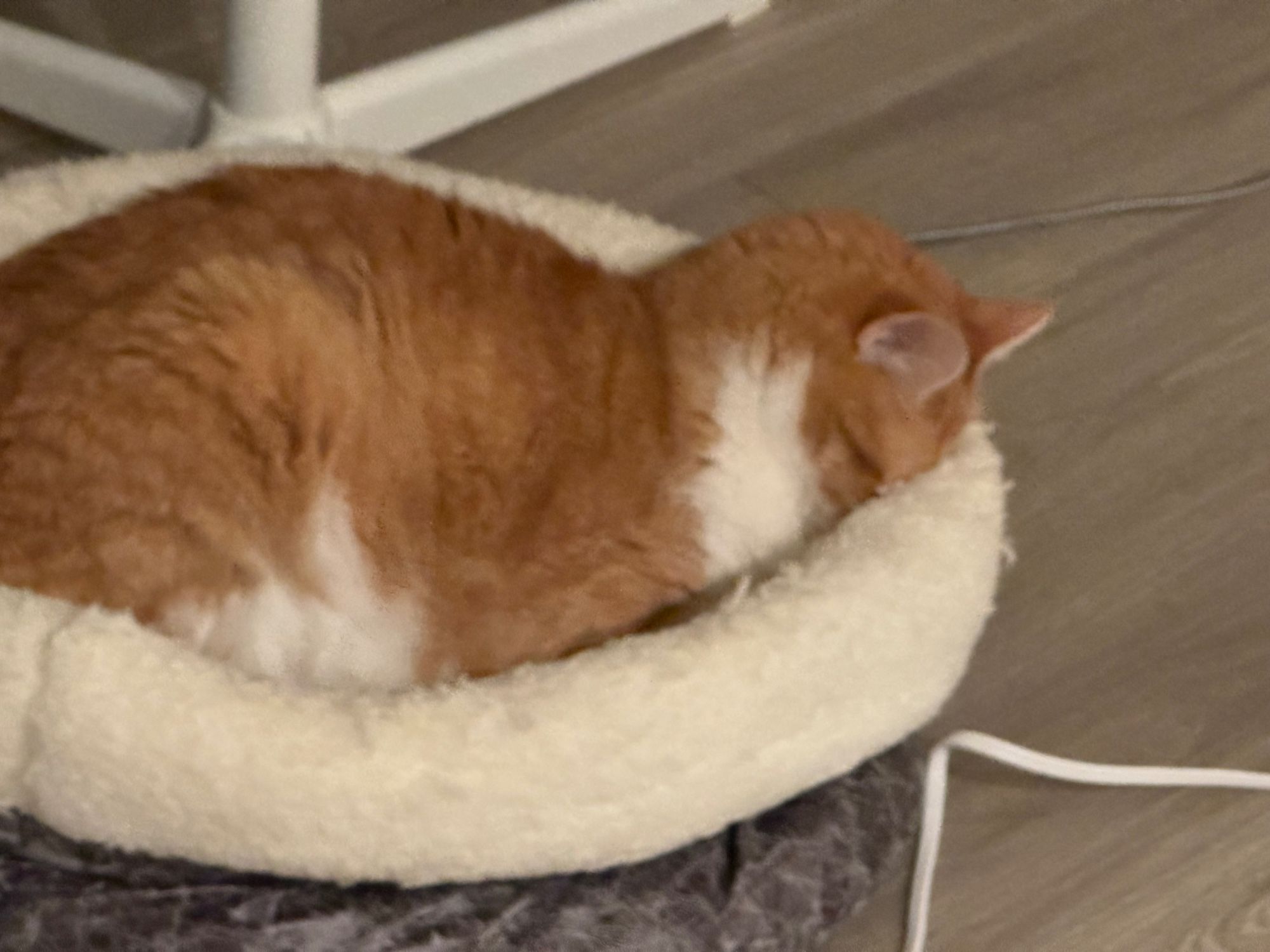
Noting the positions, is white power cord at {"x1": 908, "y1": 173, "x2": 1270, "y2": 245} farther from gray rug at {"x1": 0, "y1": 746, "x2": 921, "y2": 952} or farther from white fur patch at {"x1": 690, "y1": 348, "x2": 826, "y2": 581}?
gray rug at {"x1": 0, "y1": 746, "x2": 921, "y2": 952}

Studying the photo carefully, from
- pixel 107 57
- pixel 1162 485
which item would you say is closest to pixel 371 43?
pixel 107 57

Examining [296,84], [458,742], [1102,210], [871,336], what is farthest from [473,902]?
[1102,210]

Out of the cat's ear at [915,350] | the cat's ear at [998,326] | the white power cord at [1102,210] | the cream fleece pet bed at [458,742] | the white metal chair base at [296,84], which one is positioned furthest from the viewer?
the white power cord at [1102,210]

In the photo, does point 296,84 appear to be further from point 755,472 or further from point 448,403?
point 755,472

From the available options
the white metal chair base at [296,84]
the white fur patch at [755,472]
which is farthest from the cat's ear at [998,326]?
the white metal chair base at [296,84]

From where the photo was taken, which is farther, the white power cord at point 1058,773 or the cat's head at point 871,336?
the white power cord at point 1058,773

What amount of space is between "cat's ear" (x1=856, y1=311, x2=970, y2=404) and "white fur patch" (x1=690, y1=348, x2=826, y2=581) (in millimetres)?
62

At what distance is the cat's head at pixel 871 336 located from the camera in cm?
125

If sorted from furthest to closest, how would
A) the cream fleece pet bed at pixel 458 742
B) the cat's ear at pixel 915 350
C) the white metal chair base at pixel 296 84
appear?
1. the white metal chair base at pixel 296 84
2. the cat's ear at pixel 915 350
3. the cream fleece pet bed at pixel 458 742

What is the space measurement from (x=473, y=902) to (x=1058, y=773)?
0.55 meters

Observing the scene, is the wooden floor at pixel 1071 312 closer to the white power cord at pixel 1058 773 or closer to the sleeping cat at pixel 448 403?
the white power cord at pixel 1058 773

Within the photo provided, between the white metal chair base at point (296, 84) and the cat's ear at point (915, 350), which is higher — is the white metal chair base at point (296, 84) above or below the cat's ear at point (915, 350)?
above

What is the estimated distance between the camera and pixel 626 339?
130 cm

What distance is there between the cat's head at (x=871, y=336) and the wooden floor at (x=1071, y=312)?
0.31m
